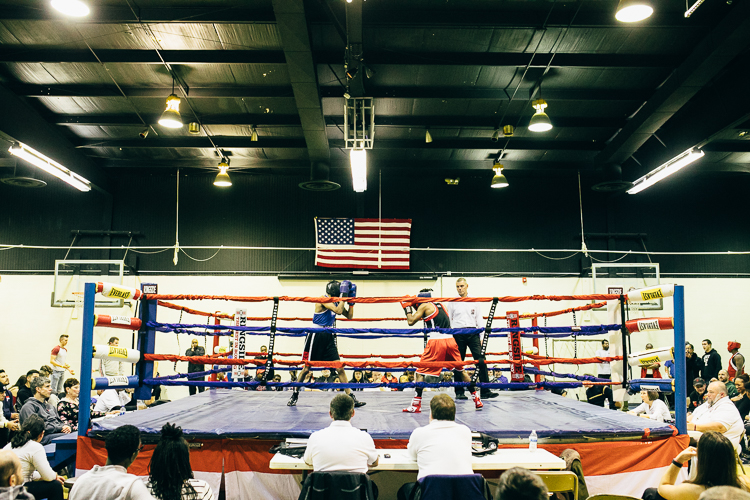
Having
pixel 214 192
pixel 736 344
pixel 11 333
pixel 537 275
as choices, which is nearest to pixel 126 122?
pixel 214 192

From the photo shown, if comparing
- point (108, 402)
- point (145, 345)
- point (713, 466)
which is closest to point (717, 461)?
point (713, 466)

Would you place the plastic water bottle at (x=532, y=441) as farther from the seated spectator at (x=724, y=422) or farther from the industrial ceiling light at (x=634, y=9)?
the industrial ceiling light at (x=634, y=9)

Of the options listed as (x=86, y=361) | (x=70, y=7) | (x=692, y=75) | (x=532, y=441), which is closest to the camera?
(x=532, y=441)

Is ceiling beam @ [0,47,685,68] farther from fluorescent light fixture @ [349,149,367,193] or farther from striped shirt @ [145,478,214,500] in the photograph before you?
striped shirt @ [145,478,214,500]

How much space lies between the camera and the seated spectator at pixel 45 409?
4941mm

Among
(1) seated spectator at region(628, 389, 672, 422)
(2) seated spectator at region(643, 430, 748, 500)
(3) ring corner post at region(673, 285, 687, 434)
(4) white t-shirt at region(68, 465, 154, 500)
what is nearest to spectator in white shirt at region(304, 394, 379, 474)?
(4) white t-shirt at region(68, 465, 154, 500)

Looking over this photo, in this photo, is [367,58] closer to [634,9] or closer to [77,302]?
[634,9]

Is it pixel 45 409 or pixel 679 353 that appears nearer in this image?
pixel 679 353

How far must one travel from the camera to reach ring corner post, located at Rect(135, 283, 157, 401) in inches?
151

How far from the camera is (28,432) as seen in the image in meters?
3.58

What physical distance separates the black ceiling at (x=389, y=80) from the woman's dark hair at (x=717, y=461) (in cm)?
519

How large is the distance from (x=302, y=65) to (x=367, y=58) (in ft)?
3.45

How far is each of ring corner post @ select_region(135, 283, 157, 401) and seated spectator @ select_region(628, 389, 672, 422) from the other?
4.28 meters

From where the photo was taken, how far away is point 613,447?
3.31 metres
